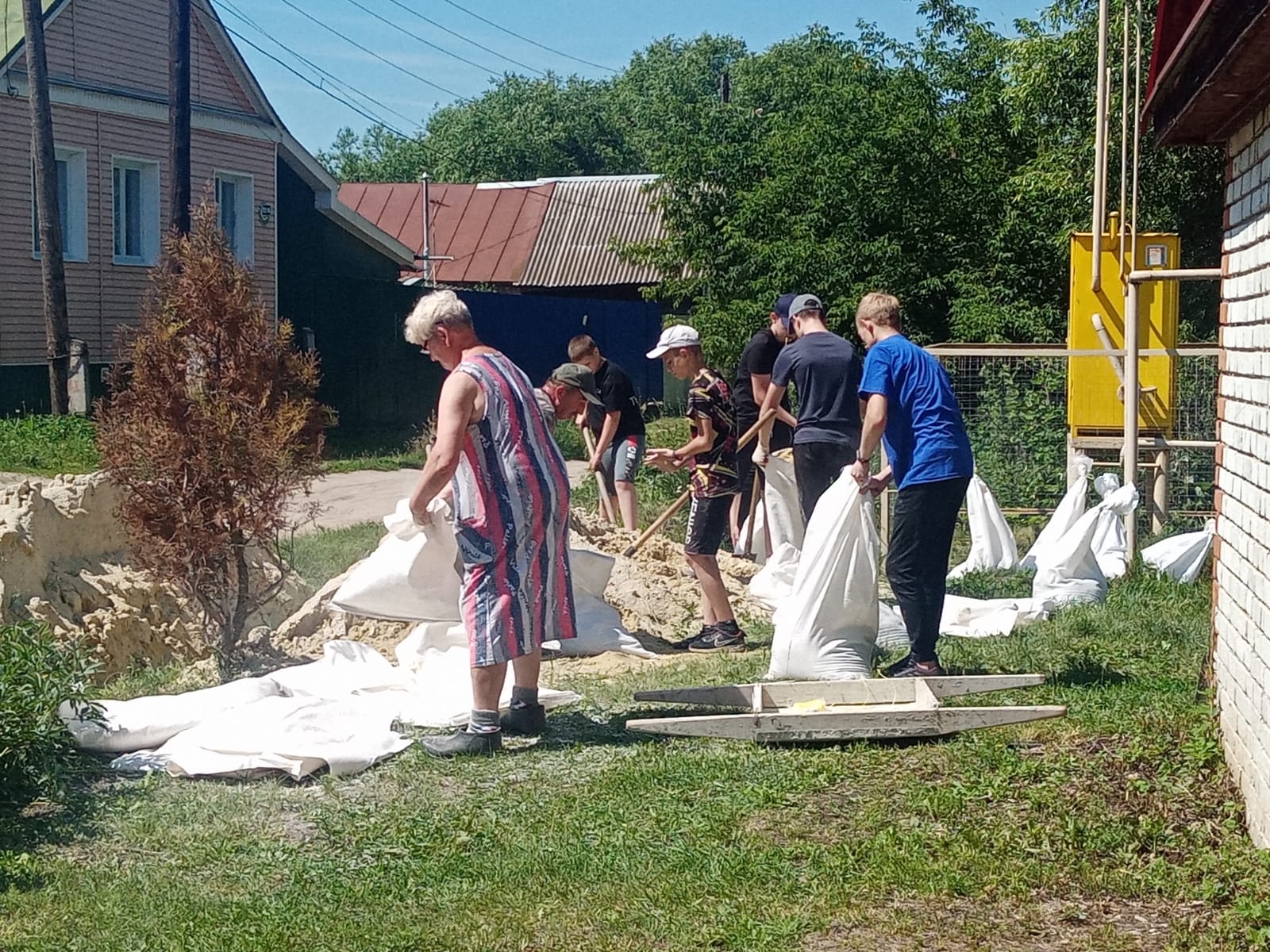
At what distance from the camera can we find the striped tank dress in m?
5.54

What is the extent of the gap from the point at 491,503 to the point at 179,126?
48.0 feet

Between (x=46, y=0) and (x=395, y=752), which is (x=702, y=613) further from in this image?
(x=46, y=0)

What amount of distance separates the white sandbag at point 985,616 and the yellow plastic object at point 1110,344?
2968 mm

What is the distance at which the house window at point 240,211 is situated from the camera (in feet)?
75.9

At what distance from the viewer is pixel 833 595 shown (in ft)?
21.4

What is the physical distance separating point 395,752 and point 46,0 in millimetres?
17063

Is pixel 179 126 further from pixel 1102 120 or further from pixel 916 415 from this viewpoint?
pixel 916 415

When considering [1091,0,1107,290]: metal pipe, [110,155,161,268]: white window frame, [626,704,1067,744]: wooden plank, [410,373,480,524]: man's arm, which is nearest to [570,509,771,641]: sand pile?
[626,704,1067,744]: wooden plank

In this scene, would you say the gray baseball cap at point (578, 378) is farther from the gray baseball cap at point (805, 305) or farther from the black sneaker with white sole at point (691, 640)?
the black sneaker with white sole at point (691, 640)

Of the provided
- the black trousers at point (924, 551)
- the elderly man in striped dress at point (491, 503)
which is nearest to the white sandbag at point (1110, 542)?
the black trousers at point (924, 551)

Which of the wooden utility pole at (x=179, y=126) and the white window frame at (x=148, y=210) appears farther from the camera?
the white window frame at (x=148, y=210)

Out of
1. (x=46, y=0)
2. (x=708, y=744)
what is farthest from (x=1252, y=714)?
(x=46, y=0)

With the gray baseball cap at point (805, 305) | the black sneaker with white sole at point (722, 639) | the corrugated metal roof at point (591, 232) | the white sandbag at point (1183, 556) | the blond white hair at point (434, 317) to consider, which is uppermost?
the corrugated metal roof at point (591, 232)

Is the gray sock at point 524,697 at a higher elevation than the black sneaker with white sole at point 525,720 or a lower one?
higher
